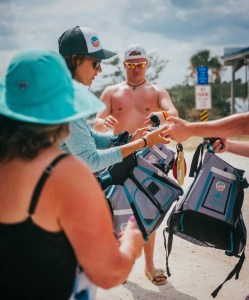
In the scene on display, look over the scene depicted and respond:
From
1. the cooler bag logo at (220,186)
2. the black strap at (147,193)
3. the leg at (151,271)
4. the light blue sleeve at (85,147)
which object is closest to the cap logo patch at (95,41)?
the light blue sleeve at (85,147)

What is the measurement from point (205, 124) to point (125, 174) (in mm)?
788

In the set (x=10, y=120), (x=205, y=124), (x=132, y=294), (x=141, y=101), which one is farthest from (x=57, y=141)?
(x=141, y=101)

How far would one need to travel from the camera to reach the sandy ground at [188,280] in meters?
3.19

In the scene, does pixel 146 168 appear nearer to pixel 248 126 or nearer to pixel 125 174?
pixel 125 174

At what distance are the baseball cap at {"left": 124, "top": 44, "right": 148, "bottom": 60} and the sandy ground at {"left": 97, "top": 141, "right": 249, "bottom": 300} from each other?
7.94 ft

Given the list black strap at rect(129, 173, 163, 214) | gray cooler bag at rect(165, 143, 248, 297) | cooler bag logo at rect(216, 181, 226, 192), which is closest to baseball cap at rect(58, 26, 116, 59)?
black strap at rect(129, 173, 163, 214)

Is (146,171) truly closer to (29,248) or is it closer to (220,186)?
(220,186)

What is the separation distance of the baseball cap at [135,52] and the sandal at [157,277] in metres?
2.69

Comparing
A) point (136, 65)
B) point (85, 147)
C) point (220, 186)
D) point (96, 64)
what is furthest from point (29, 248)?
point (136, 65)

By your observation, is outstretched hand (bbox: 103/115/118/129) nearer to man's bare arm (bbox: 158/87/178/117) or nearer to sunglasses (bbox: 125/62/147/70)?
man's bare arm (bbox: 158/87/178/117)

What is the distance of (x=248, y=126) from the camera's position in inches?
108

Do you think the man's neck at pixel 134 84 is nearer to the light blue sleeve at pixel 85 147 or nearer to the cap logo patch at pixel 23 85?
the light blue sleeve at pixel 85 147

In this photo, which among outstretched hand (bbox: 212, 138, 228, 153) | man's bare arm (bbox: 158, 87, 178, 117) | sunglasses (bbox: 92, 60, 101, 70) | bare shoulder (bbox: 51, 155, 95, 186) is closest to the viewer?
bare shoulder (bbox: 51, 155, 95, 186)

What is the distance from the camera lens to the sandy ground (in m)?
3.19
